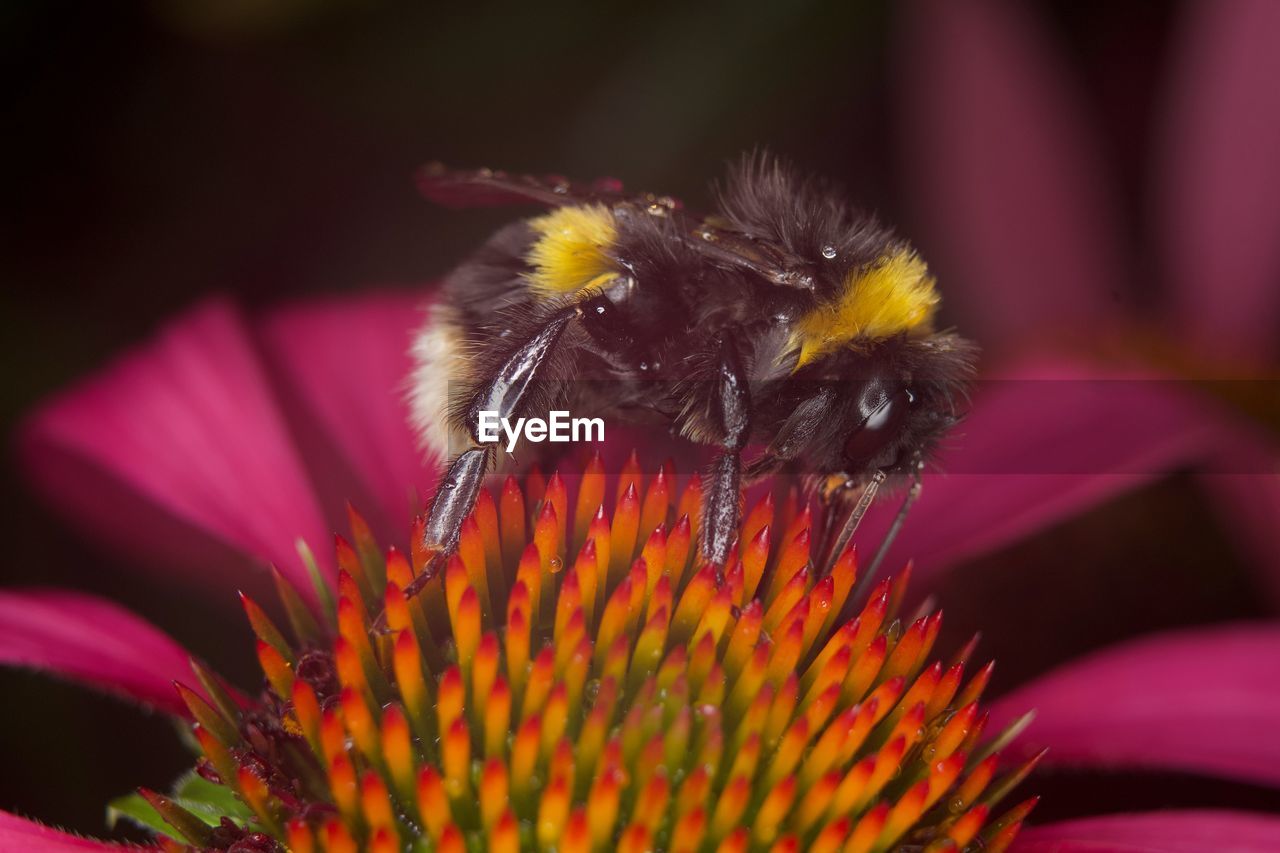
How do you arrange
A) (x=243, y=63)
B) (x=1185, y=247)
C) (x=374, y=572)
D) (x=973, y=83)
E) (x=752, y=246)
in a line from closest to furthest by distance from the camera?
1. (x=752, y=246)
2. (x=374, y=572)
3. (x=243, y=63)
4. (x=973, y=83)
5. (x=1185, y=247)

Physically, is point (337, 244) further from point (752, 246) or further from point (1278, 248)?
point (1278, 248)

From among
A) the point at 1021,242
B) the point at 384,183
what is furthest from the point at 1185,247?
the point at 384,183

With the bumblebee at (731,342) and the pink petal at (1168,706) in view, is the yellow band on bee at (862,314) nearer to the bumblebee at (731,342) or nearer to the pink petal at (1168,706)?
the bumblebee at (731,342)

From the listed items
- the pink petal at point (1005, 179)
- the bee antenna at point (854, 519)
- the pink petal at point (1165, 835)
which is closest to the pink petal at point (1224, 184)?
the pink petal at point (1005, 179)

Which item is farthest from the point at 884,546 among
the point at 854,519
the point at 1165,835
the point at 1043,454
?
the point at 1043,454

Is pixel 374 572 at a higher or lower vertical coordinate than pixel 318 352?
lower

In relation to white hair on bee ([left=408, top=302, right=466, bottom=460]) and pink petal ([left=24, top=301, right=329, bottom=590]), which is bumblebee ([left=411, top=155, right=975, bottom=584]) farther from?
pink petal ([left=24, top=301, right=329, bottom=590])

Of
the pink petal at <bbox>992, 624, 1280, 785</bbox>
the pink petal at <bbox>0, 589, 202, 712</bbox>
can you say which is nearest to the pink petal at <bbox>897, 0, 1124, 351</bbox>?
the pink petal at <bbox>992, 624, 1280, 785</bbox>
